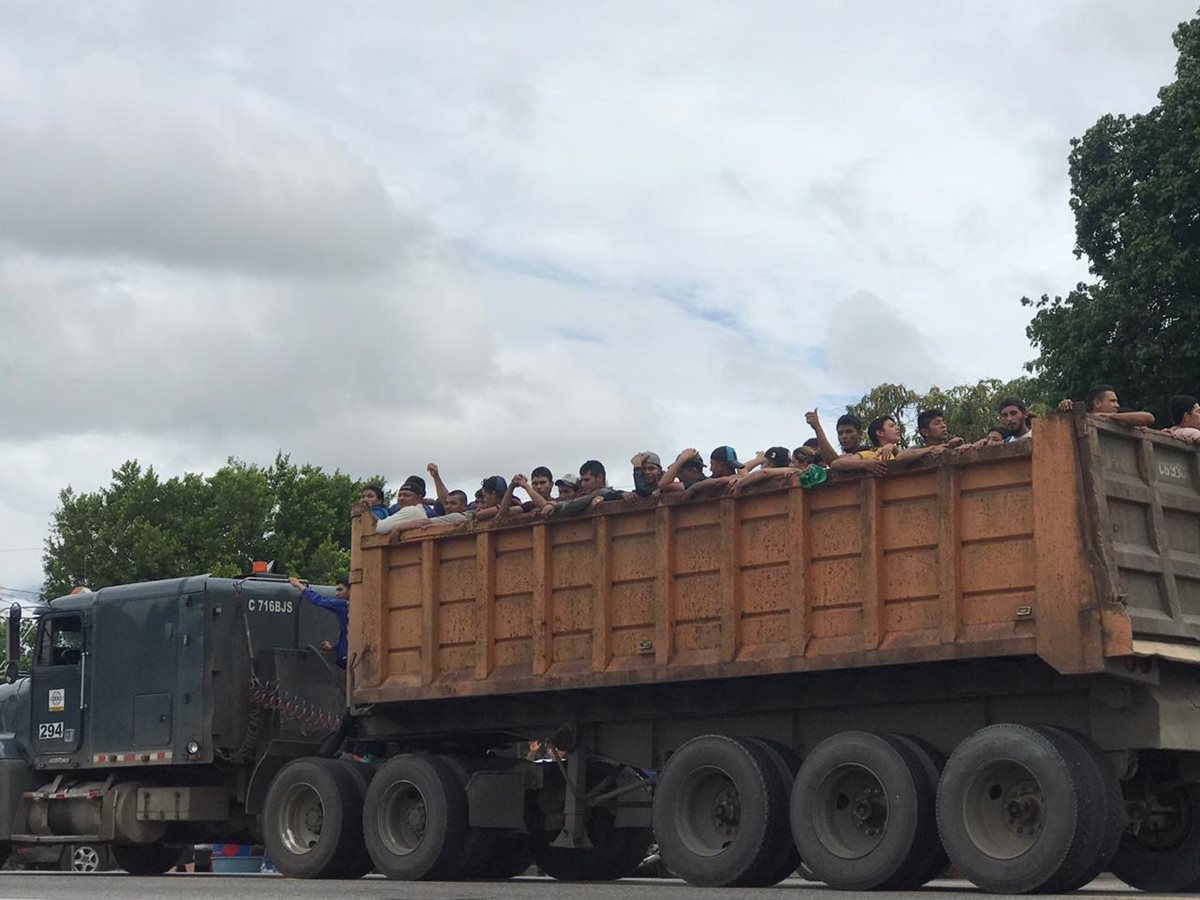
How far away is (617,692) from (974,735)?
341 cm

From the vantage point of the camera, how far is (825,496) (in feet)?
41.4

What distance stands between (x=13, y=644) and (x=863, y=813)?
912cm

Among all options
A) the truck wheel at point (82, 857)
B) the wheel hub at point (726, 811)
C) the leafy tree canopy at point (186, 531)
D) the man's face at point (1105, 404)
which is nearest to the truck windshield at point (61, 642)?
the truck wheel at point (82, 857)

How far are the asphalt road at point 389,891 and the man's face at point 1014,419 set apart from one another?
2.86 metres

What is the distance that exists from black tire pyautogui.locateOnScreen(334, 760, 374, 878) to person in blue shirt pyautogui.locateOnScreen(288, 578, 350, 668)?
1934mm

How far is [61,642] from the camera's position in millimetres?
18766

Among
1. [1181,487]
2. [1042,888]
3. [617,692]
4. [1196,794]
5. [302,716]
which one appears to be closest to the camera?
[1042,888]

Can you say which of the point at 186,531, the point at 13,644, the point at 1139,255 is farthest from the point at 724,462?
the point at 186,531

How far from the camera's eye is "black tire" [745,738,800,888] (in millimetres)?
12695

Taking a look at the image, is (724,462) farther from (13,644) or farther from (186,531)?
(186,531)

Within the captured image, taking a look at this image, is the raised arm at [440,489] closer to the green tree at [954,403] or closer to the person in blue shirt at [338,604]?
the person in blue shirt at [338,604]

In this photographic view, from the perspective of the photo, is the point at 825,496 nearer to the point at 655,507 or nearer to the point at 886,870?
the point at 655,507

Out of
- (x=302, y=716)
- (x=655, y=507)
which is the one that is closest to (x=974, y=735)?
(x=655, y=507)

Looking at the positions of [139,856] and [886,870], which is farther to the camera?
[139,856]
